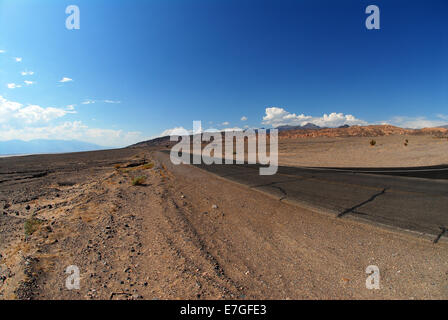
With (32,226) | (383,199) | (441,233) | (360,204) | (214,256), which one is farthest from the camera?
(383,199)

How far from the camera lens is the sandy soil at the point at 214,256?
3174 millimetres

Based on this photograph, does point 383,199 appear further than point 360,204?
Yes

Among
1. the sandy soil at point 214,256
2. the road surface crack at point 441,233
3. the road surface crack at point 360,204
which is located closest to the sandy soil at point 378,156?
the road surface crack at point 360,204

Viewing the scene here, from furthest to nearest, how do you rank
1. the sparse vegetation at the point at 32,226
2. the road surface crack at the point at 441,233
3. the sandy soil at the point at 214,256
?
the sparse vegetation at the point at 32,226
the road surface crack at the point at 441,233
the sandy soil at the point at 214,256

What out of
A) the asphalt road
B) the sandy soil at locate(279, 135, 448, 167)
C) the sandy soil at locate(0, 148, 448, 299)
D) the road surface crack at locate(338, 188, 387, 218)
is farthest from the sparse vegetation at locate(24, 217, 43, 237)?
the sandy soil at locate(279, 135, 448, 167)

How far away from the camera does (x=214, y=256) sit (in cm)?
421

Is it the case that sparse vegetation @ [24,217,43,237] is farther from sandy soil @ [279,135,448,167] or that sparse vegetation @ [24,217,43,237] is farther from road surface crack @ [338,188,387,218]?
sandy soil @ [279,135,448,167]

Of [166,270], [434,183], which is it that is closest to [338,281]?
[166,270]

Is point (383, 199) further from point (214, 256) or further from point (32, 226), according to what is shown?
point (32, 226)

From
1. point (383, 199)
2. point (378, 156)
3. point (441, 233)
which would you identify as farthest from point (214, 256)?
point (378, 156)

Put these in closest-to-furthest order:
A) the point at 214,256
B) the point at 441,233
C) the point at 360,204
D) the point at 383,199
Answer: the point at 214,256
the point at 441,233
the point at 360,204
the point at 383,199

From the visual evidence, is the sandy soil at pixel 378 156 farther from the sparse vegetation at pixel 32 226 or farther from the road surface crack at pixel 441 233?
the sparse vegetation at pixel 32 226

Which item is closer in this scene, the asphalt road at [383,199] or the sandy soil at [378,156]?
the asphalt road at [383,199]

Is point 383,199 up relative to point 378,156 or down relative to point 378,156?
down
